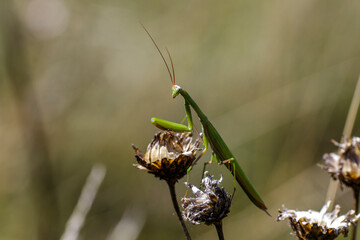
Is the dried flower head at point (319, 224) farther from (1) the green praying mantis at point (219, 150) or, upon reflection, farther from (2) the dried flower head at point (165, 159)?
(2) the dried flower head at point (165, 159)

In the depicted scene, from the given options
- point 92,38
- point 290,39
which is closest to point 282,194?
point 290,39

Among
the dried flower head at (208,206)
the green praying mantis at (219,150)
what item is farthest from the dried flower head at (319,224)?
the green praying mantis at (219,150)

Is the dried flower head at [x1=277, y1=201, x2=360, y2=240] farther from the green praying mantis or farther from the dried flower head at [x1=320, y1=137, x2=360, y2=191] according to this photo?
the green praying mantis

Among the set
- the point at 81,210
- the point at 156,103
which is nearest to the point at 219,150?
the point at 81,210

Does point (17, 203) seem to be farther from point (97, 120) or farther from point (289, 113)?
point (289, 113)

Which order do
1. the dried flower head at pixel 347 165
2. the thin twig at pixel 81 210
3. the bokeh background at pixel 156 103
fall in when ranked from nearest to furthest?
the dried flower head at pixel 347 165 < the thin twig at pixel 81 210 < the bokeh background at pixel 156 103

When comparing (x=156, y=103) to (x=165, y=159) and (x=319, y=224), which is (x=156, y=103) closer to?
(x=165, y=159)
